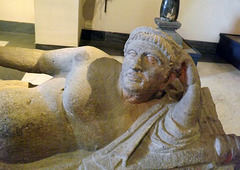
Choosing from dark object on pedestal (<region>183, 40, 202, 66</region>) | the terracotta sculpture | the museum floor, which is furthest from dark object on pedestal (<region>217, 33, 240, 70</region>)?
the terracotta sculpture

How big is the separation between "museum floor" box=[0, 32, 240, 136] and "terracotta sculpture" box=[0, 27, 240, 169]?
1.53 metres

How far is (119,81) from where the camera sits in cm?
130

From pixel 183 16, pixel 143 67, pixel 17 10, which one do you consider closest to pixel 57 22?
pixel 17 10

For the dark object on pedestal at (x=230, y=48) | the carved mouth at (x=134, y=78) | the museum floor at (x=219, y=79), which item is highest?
the carved mouth at (x=134, y=78)

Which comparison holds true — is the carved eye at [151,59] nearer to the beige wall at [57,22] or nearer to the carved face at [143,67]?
the carved face at [143,67]

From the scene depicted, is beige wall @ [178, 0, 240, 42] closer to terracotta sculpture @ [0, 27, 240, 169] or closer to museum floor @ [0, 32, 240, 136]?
museum floor @ [0, 32, 240, 136]

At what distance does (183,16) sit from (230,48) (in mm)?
1075

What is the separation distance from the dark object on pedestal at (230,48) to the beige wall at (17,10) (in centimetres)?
366

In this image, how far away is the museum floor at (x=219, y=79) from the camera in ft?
9.02

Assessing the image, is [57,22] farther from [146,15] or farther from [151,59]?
[151,59]

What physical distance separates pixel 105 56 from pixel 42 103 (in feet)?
1.40

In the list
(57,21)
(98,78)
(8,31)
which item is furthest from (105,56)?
(8,31)

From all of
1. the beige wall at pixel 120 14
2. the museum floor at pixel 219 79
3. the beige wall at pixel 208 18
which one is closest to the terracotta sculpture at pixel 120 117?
the museum floor at pixel 219 79

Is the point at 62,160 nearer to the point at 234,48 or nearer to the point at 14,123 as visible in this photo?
the point at 14,123
